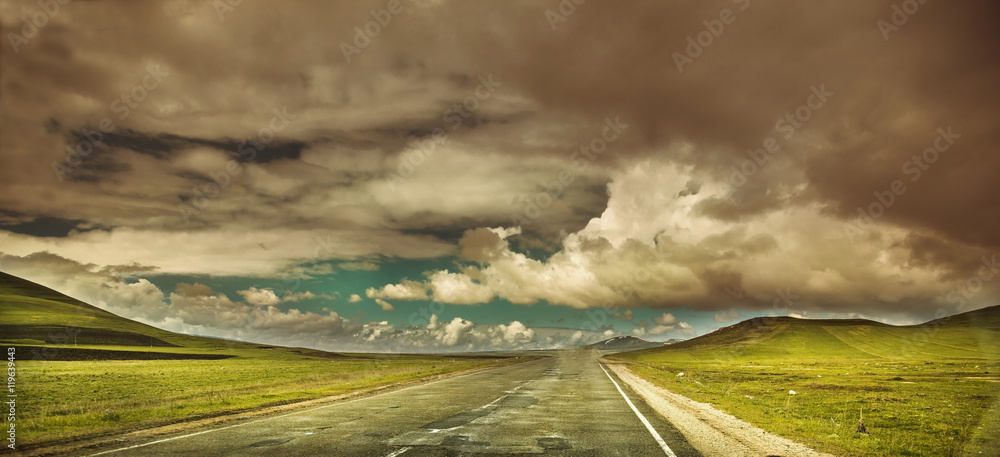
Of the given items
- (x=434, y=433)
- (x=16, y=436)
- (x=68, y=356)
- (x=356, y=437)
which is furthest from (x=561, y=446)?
(x=68, y=356)

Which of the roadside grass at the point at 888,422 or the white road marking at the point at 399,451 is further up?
the white road marking at the point at 399,451

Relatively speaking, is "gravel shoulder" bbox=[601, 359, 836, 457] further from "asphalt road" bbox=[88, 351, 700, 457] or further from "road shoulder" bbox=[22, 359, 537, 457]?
"road shoulder" bbox=[22, 359, 537, 457]

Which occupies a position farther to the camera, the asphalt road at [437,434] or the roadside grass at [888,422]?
the roadside grass at [888,422]

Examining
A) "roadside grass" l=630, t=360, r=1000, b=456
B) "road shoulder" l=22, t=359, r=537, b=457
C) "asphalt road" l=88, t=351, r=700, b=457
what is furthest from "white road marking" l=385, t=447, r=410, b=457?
"roadside grass" l=630, t=360, r=1000, b=456

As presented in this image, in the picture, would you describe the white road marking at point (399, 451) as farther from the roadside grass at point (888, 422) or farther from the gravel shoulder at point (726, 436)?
the roadside grass at point (888, 422)

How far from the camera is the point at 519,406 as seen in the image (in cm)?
2028

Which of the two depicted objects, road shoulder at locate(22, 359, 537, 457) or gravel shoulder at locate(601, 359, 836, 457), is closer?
road shoulder at locate(22, 359, 537, 457)

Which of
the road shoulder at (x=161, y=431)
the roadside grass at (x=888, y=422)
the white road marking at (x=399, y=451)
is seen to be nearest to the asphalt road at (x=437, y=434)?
the white road marking at (x=399, y=451)

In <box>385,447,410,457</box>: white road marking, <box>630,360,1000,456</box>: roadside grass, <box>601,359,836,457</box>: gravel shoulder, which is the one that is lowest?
<box>630,360,1000,456</box>: roadside grass

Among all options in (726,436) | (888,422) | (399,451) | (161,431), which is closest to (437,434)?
(399,451)

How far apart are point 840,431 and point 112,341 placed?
9711 inches

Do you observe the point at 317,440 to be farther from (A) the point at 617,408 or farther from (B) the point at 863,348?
(B) the point at 863,348

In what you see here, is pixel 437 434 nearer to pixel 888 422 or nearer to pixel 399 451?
pixel 399 451

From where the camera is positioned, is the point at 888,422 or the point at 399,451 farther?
the point at 888,422
